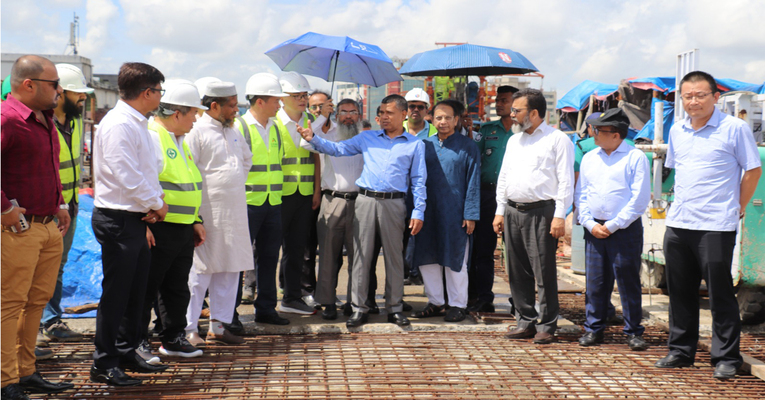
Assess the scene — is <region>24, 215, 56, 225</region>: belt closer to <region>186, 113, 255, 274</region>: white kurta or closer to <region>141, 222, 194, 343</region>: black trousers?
<region>141, 222, 194, 343</region>: black trousers

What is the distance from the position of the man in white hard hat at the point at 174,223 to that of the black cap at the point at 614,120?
116 inches

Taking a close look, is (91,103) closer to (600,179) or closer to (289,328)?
(289,328)

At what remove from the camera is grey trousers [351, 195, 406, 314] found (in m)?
5.25

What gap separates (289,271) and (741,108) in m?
4.21

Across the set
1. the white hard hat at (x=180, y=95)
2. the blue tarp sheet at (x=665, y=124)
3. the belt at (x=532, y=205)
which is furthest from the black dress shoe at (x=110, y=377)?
the blue tarp sheet at (x=665, y=124)

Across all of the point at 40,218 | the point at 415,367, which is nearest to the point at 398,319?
the point at 415,367

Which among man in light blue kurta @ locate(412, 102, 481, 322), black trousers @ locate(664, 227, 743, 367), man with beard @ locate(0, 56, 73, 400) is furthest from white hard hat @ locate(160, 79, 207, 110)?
black trousers @ locate(664, 227, 743, 367)

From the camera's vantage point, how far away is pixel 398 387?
3838 mm

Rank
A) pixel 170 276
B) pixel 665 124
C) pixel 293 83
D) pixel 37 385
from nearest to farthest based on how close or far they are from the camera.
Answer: pixel 37 385 < pixel 170 276 < pixel 293 83 < pixel 665 124

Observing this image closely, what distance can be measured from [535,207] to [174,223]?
266 centimetres

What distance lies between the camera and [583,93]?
47.2 feet

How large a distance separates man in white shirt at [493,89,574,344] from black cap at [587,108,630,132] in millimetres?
278

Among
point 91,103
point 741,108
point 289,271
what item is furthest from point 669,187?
point 91,103

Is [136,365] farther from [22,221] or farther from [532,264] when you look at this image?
[532,264]
